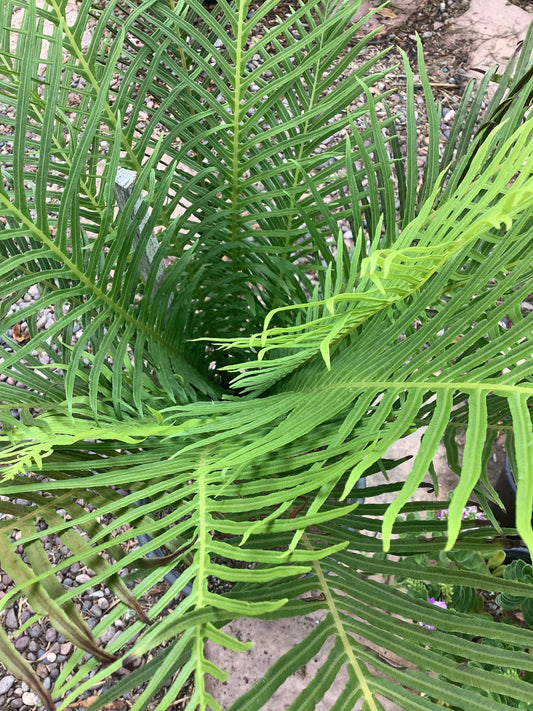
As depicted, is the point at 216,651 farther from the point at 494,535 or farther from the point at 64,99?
the point at 64,99

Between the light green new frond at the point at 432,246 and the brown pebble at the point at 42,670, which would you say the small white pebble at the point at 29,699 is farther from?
the light green new frond at the point at 432,246

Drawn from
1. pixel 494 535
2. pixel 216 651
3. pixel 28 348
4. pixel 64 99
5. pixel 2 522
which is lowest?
pixel 216 651

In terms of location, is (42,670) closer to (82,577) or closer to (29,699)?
(29,699)

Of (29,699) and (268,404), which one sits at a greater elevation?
(268,404)

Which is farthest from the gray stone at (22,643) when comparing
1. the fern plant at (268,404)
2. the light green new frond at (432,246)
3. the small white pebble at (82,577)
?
the light green new frond at (432,246)

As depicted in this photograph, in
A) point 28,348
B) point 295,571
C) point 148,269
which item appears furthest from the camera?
point 148,269

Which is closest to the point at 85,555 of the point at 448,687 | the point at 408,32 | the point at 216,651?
the point at 448,687

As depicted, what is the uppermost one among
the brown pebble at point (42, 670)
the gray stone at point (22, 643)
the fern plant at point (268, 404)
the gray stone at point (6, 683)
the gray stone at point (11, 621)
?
the fern plant at point (268, 404)

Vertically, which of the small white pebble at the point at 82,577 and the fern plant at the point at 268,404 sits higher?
the fern plant at the point at 268,404

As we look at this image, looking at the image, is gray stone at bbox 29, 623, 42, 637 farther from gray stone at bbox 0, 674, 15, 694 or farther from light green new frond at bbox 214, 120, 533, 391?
light green new frond at bbox 214, 120, 533, 391

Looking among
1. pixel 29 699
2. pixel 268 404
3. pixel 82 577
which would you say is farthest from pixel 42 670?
pixel 268 404

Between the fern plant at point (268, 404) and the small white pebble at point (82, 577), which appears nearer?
the fern plant at point (268, 404)
